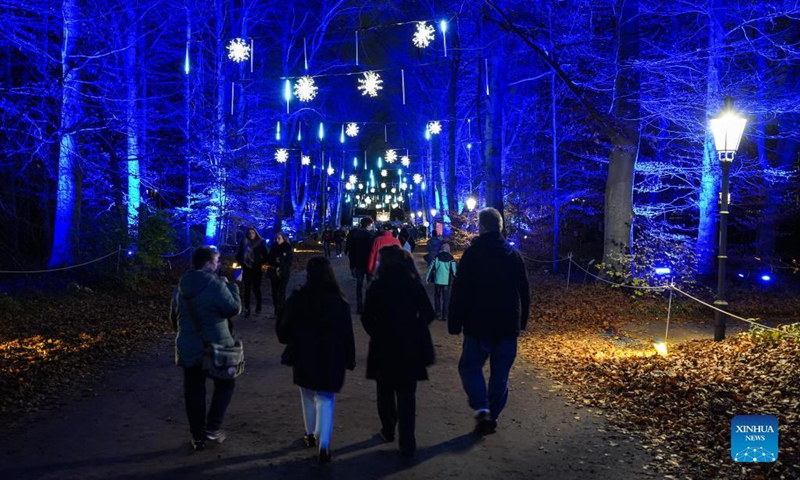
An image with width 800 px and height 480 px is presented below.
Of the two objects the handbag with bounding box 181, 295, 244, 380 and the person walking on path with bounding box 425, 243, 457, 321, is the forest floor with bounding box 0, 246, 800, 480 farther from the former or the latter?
the person walking on path with bounding box 425, 243, 457, 321

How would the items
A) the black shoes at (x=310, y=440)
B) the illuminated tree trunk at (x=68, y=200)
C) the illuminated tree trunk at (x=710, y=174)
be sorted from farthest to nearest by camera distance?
the illuminated tree trunk at (x=710, y=174) < the illuminated tree trunk at (x=68, y=200) < the black shoes at (x=310, y=440)

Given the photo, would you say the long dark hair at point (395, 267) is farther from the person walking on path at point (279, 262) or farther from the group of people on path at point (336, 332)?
the person walking on path at point (279, 262)

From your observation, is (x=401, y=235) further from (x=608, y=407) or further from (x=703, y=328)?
(x=608, y=407)

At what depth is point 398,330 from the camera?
5.41 metres

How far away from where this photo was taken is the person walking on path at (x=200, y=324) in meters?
5.40

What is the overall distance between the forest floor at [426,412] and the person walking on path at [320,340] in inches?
18.2

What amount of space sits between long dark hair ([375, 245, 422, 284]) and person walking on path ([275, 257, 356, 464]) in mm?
455

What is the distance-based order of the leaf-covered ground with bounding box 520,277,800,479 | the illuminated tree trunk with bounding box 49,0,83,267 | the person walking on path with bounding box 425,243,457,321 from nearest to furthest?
the leaf-covered ground with bounding box 520,277,800,479, the person walking on path with bounding box 425,243,457,321, the illuminated tree trunk with bounding box 49,0,83,267

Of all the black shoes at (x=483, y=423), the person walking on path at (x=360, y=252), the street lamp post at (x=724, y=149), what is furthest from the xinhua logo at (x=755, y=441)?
the person walking on path at (x=360, y=252)

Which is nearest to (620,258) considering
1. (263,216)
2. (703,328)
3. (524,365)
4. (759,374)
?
(703,328)

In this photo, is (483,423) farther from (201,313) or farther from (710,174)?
(710,174)

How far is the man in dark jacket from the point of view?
5.98 metres

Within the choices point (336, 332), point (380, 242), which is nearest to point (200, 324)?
point (336, 332)

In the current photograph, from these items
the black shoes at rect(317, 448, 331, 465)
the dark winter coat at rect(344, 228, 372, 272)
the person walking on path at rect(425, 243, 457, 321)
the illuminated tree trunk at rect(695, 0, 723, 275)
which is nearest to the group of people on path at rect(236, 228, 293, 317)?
the dark winter coat at rect(344, 228, 372, 272)
